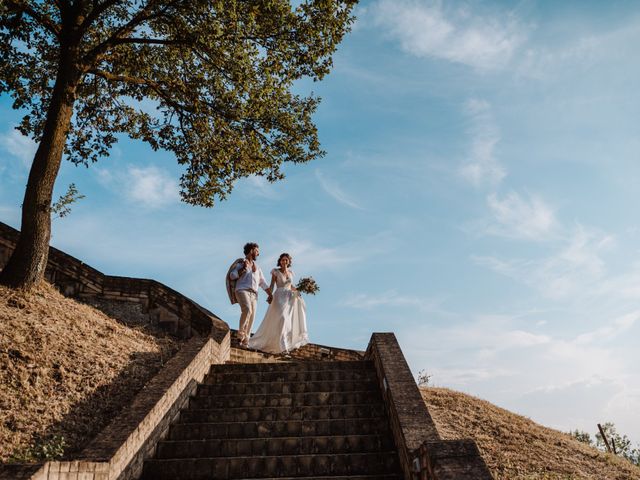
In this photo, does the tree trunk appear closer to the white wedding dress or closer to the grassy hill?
the grassy hill


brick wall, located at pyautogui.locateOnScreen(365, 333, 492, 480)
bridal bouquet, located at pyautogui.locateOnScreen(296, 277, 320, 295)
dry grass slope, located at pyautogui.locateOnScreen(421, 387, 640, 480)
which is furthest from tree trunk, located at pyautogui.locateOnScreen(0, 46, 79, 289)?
dry grass slope, located at pyautogui.locateOnScreen(421, 387, 640, 480)

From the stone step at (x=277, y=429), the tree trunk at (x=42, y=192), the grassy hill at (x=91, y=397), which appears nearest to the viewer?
the grassy hill at (x=91, y=397)

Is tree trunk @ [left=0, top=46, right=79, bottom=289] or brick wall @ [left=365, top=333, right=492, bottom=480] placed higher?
tree trunk @ [left=0, top=46, right=79, bottom=289]

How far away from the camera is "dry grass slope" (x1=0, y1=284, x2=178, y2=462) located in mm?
6672

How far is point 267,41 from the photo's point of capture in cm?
1245

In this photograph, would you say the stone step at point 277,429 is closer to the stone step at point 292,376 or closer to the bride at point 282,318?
the stone step at point 292,376

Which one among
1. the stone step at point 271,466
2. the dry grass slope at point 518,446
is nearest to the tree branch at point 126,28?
the stone step at point 271,466

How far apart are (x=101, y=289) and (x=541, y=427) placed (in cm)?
1248

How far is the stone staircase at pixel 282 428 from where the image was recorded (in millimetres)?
6547

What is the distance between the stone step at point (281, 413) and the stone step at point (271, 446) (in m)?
0.77

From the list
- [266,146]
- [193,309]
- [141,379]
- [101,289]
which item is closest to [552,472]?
[141,379]

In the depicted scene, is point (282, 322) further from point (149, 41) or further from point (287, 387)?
point (149, 41)

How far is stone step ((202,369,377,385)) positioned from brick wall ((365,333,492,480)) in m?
0.43

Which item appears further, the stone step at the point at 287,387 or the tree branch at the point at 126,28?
the tree branch at the point at 126,28
